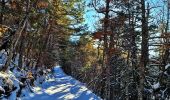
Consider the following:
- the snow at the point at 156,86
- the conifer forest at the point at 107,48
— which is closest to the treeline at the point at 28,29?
the conifer forest at the point at 107,48

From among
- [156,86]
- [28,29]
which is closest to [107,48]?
[156,86]

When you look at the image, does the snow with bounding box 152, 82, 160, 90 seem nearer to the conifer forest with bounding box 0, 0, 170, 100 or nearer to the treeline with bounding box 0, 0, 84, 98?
the conifer forest with bounding box 0, 0, 170, 100

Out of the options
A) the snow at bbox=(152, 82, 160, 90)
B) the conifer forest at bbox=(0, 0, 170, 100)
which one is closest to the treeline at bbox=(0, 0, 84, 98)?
the conifer forest at bbox=(0, 0, 170, 100)

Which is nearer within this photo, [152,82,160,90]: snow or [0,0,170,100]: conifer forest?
[0,0,170,100]: conifer forest

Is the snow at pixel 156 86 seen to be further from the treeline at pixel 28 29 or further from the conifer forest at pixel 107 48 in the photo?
the treeline at pixel 28 29

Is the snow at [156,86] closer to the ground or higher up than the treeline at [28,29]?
closer to the ground

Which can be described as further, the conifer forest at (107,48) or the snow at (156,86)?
the snow at (156,86)

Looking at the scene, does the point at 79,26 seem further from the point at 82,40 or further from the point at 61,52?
the point at 61,52

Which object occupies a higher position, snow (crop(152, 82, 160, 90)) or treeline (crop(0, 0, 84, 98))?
treeline (crop(0, 0, 84, 98))

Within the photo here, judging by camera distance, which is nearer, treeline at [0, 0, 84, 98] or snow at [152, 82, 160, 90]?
treeline at [0, 0, 84, 98]

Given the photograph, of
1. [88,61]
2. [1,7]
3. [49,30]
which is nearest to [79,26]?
[49,30]

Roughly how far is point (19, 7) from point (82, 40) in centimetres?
2681

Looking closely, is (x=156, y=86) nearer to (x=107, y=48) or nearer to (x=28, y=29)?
(x=107, y=48)

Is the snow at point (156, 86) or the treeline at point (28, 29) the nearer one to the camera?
A: the treeline at point (28, 29)
